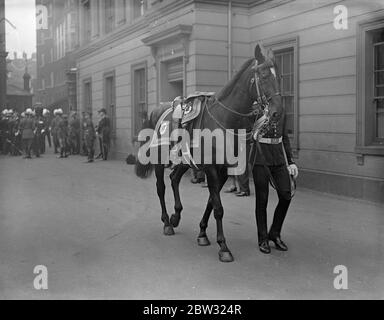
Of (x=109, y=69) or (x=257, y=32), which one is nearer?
(x=109, y=69)

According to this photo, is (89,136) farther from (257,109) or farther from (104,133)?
(257,109)

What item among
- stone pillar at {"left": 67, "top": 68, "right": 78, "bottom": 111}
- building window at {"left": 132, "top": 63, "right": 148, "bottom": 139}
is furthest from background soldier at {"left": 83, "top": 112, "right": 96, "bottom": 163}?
building window at {"left": 132, "top": 63, "right": 148, "bottom": 139}

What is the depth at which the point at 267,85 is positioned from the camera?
5402 mm

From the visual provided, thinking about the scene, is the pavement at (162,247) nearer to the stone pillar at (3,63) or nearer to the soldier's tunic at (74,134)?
the soldier's tunic at (74,134)

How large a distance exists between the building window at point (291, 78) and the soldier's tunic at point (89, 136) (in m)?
3.99

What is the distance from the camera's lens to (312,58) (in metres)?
9.91

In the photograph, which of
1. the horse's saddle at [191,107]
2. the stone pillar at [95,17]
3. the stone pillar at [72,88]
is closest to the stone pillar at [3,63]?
the stone pillar at [95,17]

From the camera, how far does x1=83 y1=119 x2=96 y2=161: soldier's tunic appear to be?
7.38 meters

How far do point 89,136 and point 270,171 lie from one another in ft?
10.8

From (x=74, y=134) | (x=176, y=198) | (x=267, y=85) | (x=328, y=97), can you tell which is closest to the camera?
(x=267, y=85)

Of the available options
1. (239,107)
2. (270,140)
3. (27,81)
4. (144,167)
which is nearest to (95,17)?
(27,81)

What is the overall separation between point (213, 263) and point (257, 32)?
6.97 meters
